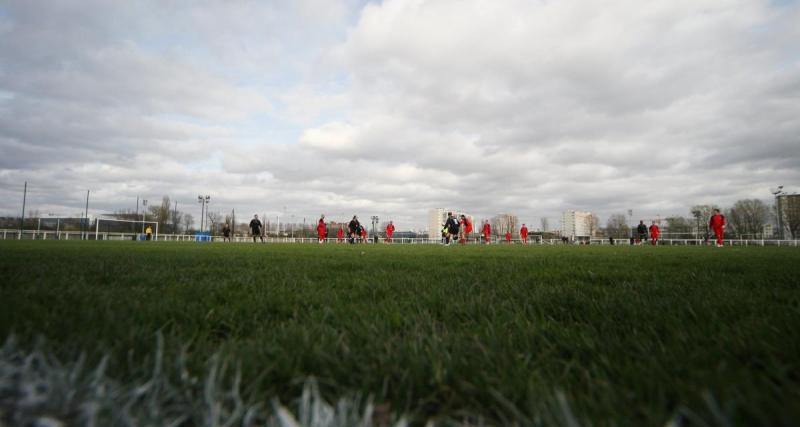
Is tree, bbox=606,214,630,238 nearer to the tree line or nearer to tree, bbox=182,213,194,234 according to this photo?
the tree line

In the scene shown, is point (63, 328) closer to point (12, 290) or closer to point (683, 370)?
point (12, 290)

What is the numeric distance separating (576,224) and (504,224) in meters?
31.7

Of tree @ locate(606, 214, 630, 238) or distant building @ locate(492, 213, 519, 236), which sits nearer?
tree @ locate(606, 214, 630, 238)

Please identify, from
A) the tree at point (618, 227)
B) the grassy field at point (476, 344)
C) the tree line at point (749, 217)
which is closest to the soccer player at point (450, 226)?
the grassy field at point (476, 344)

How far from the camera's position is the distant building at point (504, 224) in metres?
114

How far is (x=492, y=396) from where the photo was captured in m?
1.41

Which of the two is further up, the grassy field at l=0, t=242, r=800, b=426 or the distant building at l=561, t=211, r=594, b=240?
the distant building at l=561, t=211, r=594, b=240

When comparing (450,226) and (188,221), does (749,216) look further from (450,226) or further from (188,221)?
(188,221)

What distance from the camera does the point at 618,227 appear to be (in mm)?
96625

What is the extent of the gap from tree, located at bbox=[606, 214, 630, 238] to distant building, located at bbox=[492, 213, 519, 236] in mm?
23375

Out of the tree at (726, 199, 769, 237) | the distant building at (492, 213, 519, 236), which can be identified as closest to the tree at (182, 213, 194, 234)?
the distant building at (492, 213, 519, 236)

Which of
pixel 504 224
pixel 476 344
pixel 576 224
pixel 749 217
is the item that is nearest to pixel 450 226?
pixel 476 344

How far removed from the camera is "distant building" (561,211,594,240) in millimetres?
109531

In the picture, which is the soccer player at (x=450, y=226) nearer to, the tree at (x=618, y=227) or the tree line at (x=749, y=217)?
the tree line at (x=749, y=217)
